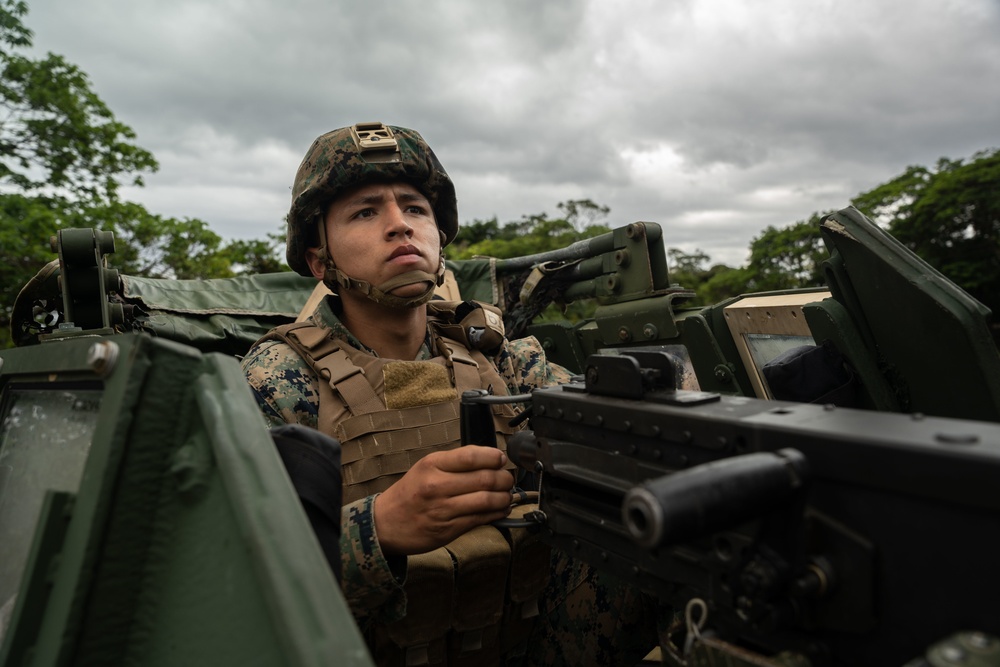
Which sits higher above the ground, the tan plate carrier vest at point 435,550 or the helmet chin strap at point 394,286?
the helmet chin strap at point 394,286

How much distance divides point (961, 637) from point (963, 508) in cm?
14

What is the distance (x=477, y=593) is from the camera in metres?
1.93

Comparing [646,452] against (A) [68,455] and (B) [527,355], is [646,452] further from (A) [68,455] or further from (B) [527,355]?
(B) [527,355]

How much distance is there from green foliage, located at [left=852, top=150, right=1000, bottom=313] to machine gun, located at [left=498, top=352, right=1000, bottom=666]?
1374 cm

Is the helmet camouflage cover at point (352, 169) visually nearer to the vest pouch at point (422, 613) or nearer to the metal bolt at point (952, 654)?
the vest pouch at point (422, 613)

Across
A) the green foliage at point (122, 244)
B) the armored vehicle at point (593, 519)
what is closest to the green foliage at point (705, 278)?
the green foliage at point (122, 244)

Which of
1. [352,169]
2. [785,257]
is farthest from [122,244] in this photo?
[785,257]

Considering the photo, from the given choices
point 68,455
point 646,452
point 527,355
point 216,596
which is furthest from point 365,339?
point 216,596

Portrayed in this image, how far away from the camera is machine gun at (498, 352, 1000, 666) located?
0.80 meters

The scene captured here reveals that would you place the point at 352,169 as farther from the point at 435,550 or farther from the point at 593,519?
the point at 593,519

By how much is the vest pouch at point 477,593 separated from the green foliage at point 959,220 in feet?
43.5

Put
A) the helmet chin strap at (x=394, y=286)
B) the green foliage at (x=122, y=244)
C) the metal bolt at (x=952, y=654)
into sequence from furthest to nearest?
1. the green foliage at (x=122, y=244)
2. the helmet chin strap at (x=394, y=286)
3. the metal bolt at (x=952, y=654)

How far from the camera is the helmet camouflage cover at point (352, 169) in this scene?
2426 millimetres

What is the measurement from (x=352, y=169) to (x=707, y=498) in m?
1.92
